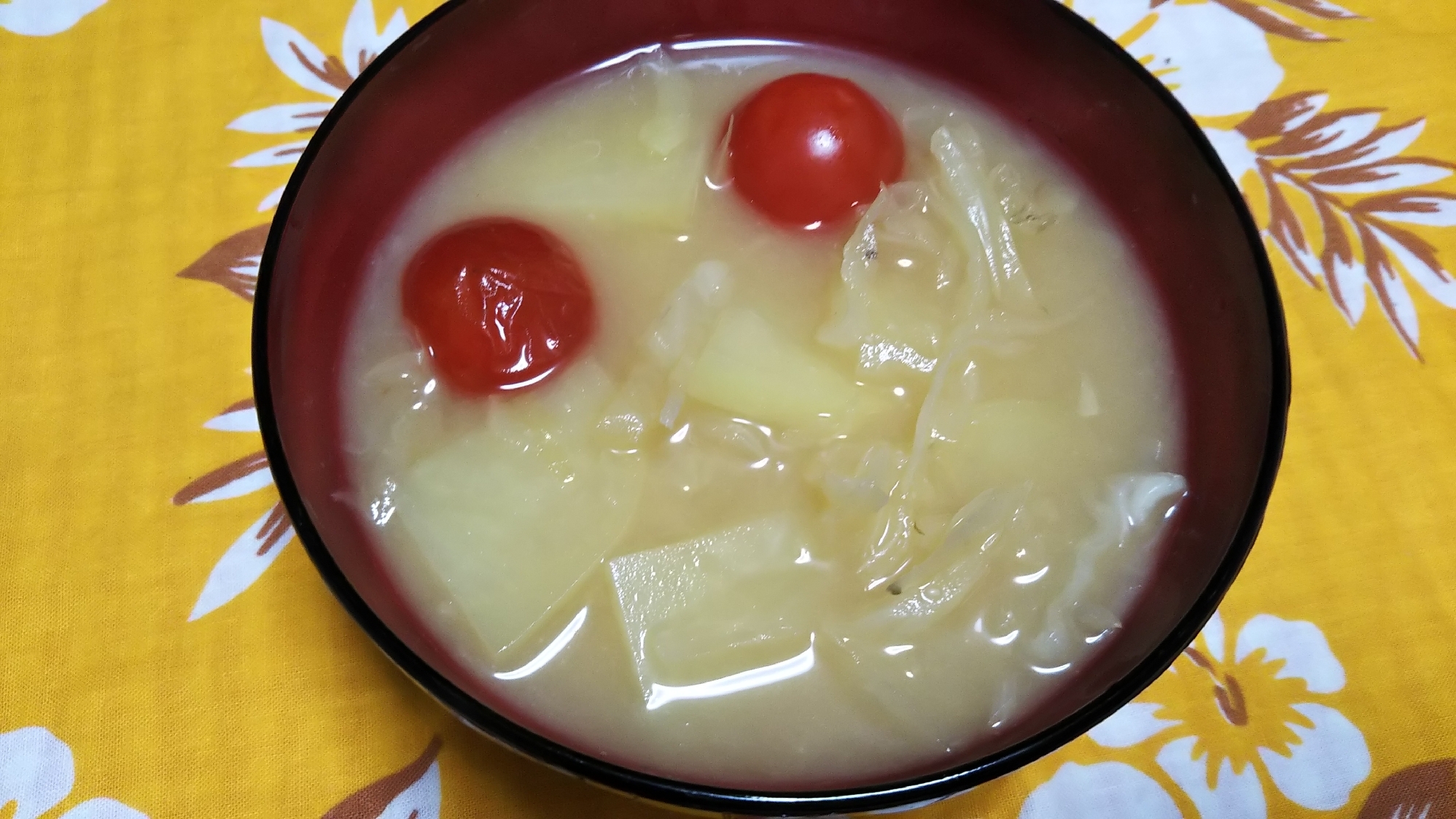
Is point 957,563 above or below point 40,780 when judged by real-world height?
above

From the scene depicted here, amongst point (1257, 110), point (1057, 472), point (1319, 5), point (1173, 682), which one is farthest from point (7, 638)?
point (1319, 5)

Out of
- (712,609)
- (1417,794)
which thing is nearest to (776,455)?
(712,609)

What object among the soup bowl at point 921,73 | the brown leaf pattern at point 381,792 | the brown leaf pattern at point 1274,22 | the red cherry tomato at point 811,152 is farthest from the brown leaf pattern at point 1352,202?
the brown leaf pattern at point 381,792

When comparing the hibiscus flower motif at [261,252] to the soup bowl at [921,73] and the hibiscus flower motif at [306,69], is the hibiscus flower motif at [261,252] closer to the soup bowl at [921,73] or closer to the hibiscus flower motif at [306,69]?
the hibiscus flower motif at [306,69]

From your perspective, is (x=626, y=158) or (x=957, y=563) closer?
(x=957, y=563)

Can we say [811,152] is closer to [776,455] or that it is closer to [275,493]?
[776,455]

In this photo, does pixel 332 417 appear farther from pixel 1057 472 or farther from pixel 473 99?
pixel 1057 472

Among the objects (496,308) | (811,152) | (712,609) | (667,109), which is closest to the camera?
(712,609)
